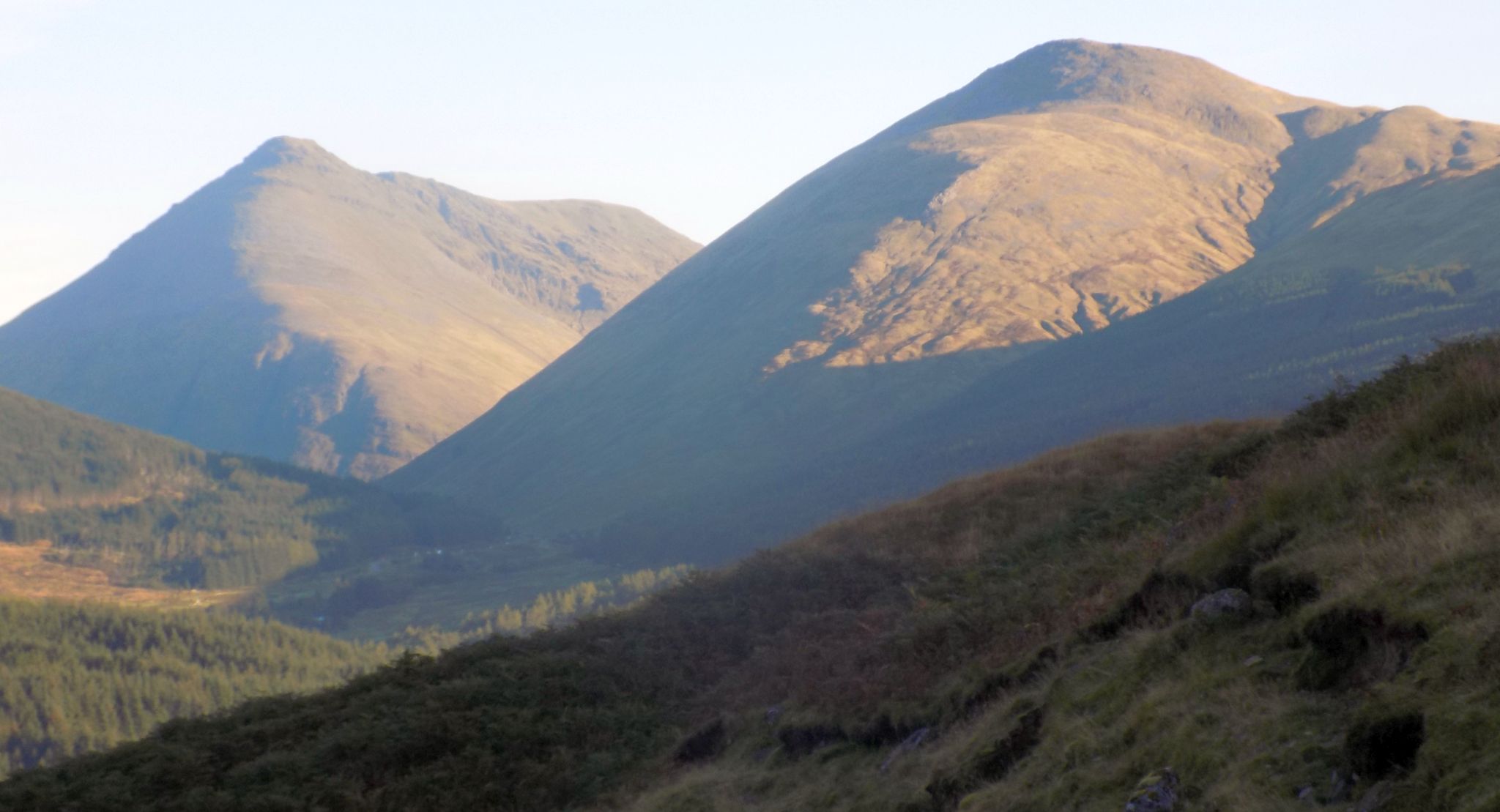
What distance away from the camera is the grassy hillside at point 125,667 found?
121 m

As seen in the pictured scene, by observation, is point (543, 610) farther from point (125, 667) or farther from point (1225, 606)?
point (1225, 606)

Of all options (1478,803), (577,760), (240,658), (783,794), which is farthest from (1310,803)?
(240,658)

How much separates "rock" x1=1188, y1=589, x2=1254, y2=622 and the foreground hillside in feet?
0.11

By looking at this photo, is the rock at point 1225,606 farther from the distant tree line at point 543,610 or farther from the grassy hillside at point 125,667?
the distant tree line at point 543,610

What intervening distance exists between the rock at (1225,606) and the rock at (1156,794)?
3180 millimetres

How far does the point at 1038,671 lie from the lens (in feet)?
50.2

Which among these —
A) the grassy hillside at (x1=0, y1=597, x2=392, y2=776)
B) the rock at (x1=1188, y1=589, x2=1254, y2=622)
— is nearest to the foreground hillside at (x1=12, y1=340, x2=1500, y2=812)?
the rock at (x1=1188, y1=589, x2=1254, y2=622)

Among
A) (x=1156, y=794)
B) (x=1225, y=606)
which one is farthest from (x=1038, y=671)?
(x=1156, y=794)

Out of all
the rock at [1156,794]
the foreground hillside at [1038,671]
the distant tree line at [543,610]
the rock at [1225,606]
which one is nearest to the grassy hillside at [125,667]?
the distant tree line at [543,610]

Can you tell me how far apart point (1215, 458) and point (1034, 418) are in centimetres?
16504

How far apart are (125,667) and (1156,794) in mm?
148534

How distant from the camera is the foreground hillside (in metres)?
9.84

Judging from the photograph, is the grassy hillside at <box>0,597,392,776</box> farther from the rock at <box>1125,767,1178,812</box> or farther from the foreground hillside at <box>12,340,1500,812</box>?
the rock at <box>1125,767,1178,812</box>

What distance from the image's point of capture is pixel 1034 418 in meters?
184
